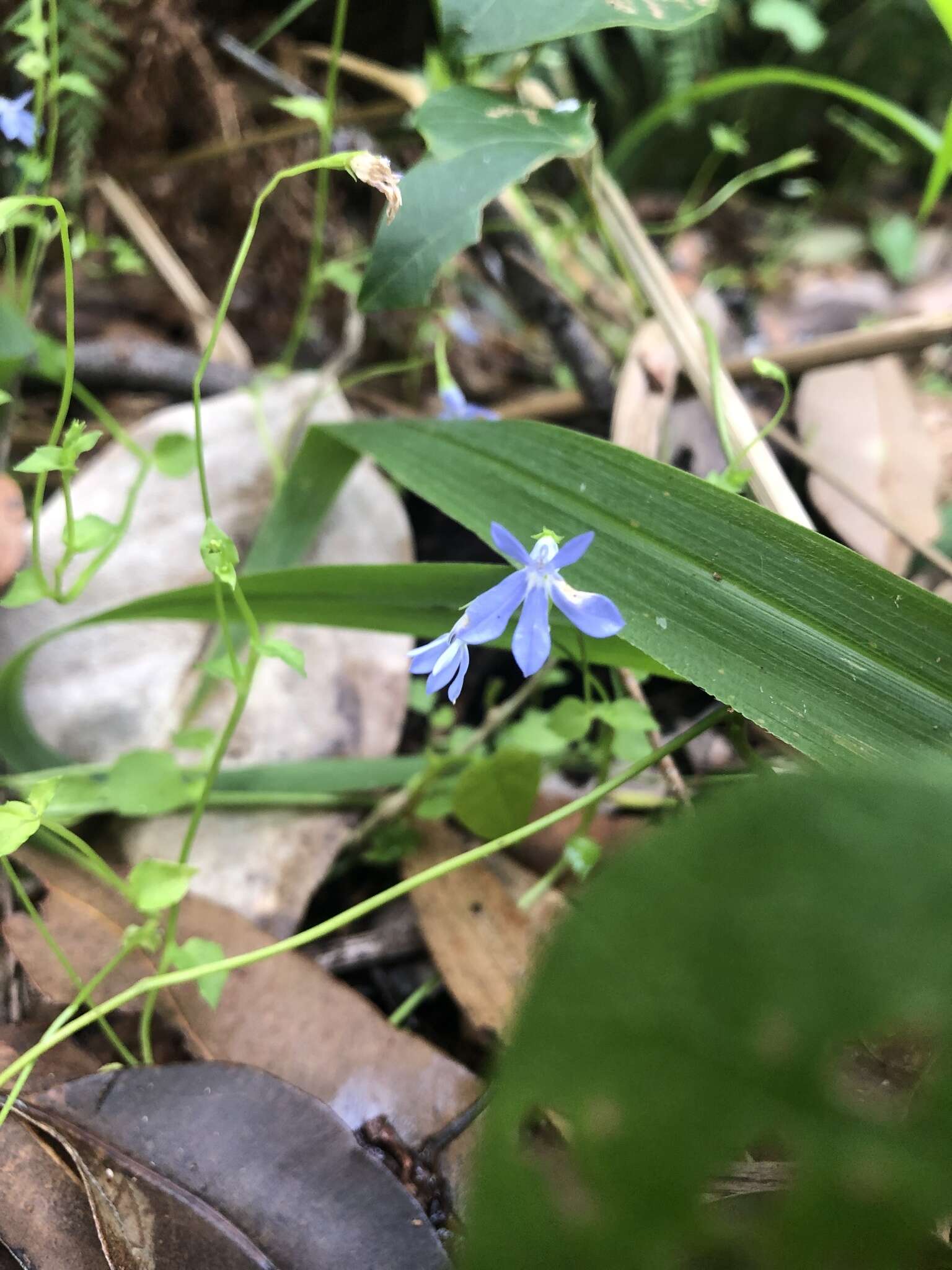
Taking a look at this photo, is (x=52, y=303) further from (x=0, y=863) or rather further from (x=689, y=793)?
(x=689, y=793)

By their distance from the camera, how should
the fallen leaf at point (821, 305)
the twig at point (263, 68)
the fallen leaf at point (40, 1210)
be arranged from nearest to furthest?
the fallen leaf at point (40, 1210)
the twig at point (263, 68)
the fallen leaf at point (821, 305)

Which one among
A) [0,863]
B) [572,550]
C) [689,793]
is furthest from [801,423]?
[0,863]

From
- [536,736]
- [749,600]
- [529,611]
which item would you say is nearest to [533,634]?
[529,611]

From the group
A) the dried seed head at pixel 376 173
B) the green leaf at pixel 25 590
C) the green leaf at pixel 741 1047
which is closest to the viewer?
the green leaf at pixel 741 1047

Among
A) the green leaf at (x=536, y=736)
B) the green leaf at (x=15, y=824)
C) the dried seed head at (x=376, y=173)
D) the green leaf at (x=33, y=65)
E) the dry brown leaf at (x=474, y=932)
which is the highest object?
the green leaf at (x=33, y=65)

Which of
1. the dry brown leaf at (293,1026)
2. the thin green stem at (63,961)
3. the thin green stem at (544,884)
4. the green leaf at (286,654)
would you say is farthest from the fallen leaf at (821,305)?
the thin green stem at (63,961)

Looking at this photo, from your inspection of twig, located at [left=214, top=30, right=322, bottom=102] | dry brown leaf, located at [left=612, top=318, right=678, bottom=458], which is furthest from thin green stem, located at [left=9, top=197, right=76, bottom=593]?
twig, located at [left=214, top=30, right=322, bottom=102]

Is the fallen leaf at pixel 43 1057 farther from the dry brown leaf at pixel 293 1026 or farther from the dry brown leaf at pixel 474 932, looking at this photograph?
the dry brown leaf at pixel 474 932

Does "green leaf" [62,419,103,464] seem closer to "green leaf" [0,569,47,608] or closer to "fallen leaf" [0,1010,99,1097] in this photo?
"green leaf" [0,569,47,608]
